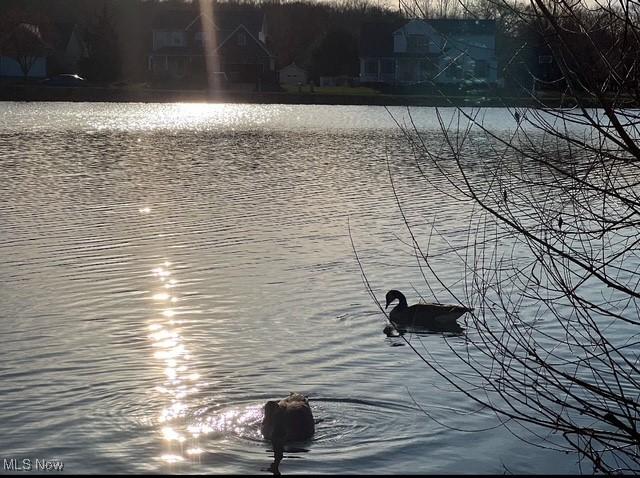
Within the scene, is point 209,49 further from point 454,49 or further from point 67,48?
point 454,49

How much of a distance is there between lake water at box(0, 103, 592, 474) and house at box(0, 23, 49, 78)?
59082 millimetres

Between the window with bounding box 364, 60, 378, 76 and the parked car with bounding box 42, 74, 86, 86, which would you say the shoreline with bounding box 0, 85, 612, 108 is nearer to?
the parked car with bounding box 42, 74, 86, 86

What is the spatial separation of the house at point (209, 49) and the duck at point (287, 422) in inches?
3077

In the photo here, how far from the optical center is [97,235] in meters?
19.0

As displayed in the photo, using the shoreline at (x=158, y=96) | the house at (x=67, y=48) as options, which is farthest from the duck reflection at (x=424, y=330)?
the house at (x=67, y=48)

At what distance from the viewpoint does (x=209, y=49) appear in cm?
9112

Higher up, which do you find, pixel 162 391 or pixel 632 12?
pixel 632 12

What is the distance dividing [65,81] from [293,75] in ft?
73.5

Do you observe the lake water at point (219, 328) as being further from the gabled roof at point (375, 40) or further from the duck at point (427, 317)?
the gabled roof at point (375, 40)

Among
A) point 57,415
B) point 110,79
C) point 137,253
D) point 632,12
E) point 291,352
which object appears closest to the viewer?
point 632,12

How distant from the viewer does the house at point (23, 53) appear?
279 feet

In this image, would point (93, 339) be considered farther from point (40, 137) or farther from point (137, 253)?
point (40, 137)

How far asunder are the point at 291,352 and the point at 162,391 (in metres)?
1.91

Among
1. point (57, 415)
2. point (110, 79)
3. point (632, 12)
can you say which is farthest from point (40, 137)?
point (110, 79)
